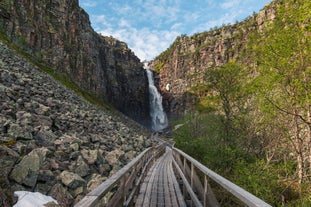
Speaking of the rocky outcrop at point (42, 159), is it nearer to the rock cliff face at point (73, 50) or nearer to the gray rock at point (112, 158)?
the gray rock at point (112, 158)

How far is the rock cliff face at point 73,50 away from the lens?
52925 millimetres

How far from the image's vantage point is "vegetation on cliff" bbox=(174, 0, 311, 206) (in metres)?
9.97

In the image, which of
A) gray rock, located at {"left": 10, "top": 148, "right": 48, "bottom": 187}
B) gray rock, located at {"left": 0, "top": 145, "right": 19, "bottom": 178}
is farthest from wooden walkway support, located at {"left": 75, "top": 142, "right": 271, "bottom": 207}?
gray rock, located at {"left": 0, "top": 145, "right": 19, "bottom": 178}

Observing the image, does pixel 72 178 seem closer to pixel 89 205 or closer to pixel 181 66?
pixel 89 205

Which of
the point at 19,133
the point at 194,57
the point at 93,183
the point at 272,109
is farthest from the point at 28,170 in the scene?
the point at 194,57

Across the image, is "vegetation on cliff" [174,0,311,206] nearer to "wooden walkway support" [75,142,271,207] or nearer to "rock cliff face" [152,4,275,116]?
"wooden walkway support" [75,142,271,207]

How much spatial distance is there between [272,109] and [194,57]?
11744 centimetres

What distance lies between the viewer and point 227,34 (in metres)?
119

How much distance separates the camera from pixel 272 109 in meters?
11.2

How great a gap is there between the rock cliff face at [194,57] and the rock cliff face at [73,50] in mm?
18419

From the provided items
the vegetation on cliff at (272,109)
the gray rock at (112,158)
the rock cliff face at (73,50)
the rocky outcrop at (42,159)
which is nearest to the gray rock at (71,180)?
the rocky outcrop at (42,159)

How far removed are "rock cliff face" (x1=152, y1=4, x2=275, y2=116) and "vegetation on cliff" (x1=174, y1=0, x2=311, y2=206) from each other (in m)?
90.0

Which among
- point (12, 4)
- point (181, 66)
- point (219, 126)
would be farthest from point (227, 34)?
point (219, 126)

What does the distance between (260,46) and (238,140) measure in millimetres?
8347
